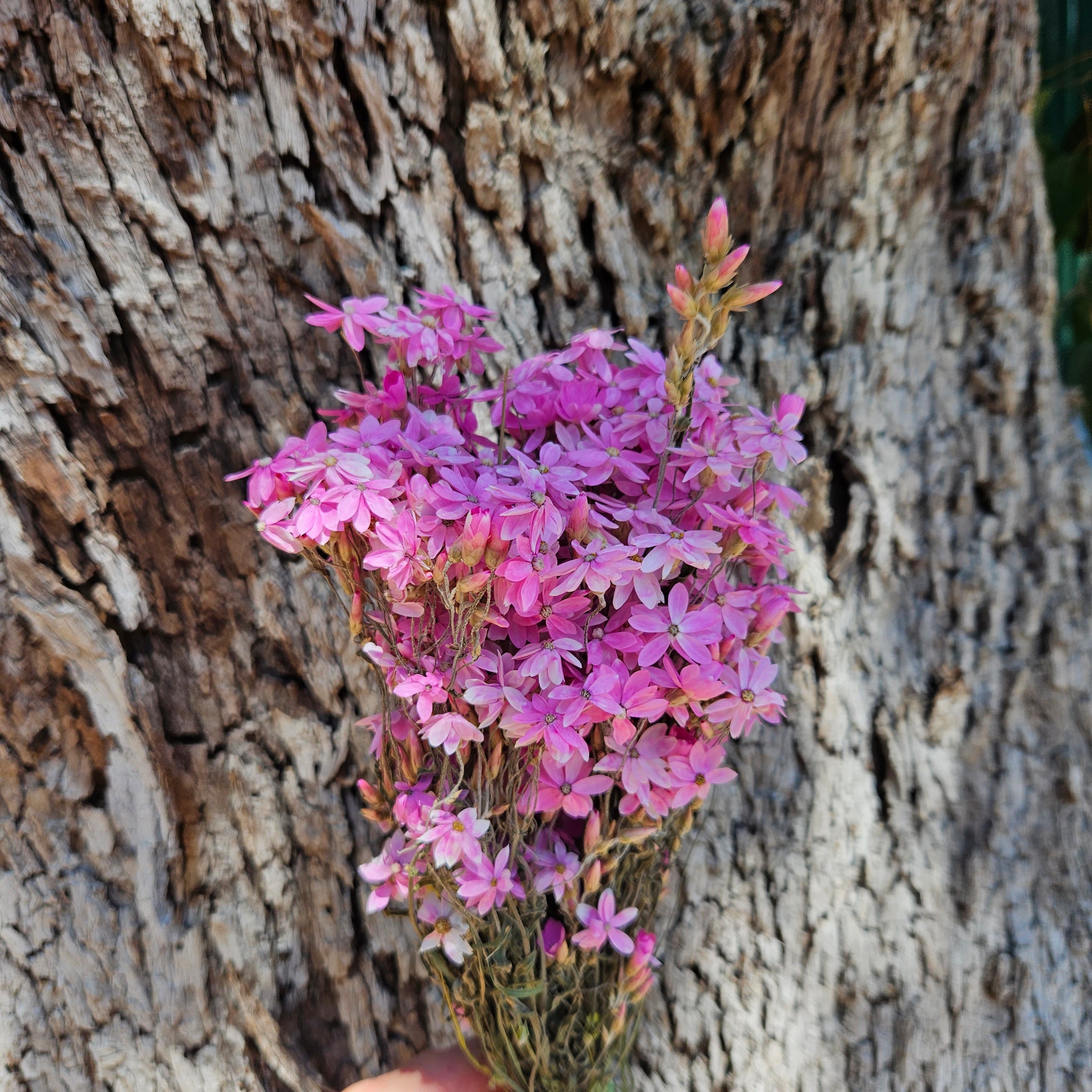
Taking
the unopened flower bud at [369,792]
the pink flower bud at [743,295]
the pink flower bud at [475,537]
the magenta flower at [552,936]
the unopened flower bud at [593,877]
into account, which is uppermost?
the pink flower bud at [743,295]

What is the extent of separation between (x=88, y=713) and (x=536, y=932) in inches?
22.8

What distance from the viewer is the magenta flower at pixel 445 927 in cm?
62

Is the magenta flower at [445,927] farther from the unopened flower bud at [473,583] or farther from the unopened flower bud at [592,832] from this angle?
the unopened flower bud at [473,583]

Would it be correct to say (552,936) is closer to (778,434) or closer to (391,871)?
(391,871)

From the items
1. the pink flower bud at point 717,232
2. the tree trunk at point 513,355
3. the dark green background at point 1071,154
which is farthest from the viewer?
the dark green background at point 1071,154

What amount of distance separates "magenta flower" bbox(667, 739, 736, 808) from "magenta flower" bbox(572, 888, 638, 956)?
11 cm

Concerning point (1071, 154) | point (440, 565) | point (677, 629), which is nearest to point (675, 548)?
point (677, 629)

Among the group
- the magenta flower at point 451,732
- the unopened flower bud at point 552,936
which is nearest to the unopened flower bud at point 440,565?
the magenta flower at point 451,732

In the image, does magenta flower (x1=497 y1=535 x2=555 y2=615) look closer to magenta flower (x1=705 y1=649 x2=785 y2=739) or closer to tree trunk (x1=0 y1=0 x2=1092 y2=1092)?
→ magenta flower (x1=705 y1=649 x2=785 y2=739)

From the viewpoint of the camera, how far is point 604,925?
0.63 m

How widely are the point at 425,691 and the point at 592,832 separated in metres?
0.19

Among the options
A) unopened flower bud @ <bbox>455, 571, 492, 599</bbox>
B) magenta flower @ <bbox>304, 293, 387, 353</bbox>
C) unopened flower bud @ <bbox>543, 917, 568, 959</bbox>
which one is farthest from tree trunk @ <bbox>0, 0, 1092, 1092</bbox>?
unopened flower bud @ <bbox>455, 571, 492, 599</bbox>

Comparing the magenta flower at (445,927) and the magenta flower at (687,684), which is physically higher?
the magenta flower at (687,684)

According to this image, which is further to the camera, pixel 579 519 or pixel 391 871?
pixel 391 871
